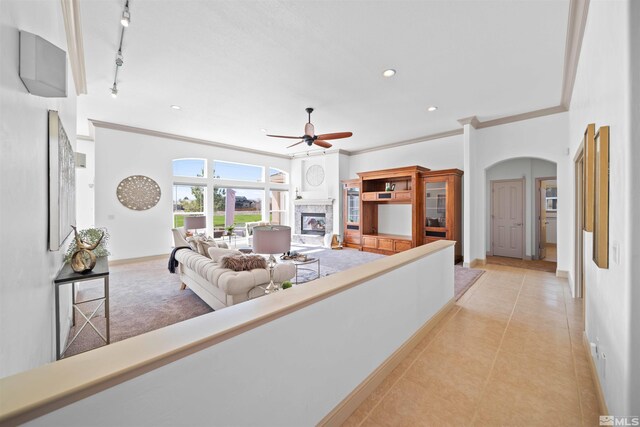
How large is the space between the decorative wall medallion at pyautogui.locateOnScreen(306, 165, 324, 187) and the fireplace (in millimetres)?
1026

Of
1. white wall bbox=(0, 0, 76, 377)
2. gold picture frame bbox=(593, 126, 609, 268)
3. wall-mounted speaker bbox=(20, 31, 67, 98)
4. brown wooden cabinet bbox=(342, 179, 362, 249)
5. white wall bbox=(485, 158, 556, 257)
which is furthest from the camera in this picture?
brown wooden cabinet bbox=(342, 179, 362, 249)

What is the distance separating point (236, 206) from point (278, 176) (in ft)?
6.33

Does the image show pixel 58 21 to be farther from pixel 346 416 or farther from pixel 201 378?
pixel 346 416

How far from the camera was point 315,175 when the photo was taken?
8.82m

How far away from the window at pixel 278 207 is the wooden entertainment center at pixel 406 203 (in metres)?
2.31

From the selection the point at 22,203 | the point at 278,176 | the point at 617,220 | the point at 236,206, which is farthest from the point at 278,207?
the point at 617,220

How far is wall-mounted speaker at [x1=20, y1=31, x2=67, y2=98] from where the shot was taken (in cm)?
116

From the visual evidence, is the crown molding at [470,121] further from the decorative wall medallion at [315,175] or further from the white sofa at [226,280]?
the white sofa at [226,280]

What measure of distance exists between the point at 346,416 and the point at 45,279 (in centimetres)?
211

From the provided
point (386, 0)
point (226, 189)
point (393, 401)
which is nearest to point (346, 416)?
point (393, 401)

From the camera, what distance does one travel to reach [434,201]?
6109mm

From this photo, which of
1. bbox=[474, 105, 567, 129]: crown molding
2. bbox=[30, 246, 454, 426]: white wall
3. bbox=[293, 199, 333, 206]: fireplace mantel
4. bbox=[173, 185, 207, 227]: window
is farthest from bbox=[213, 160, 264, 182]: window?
bbox=[30, 246, 454, 426]: white wall

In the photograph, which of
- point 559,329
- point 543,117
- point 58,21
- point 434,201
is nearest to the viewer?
point 58,21

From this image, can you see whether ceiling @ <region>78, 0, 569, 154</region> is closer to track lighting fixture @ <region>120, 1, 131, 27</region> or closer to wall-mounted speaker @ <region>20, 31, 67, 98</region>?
track lighting fixture @ <region>120, 1, 131, 27</region>
